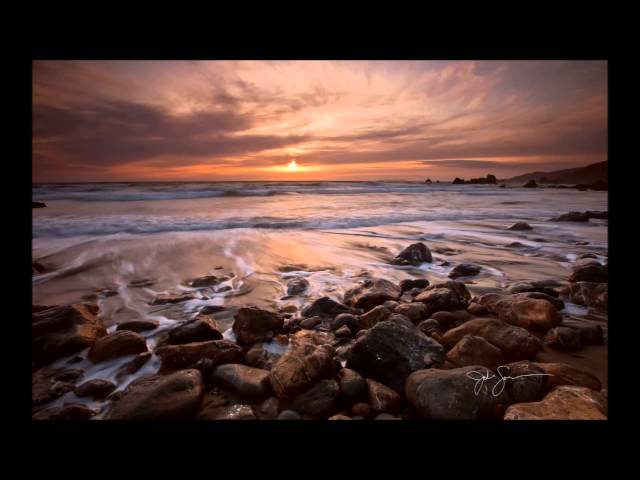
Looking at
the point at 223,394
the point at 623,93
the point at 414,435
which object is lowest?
the point at 223,394

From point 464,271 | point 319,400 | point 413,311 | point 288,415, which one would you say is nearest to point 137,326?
point 288,415

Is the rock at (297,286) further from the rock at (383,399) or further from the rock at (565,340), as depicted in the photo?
the rock at (565,340)

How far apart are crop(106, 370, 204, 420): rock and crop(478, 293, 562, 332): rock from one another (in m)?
2.79

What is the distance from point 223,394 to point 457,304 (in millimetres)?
2443

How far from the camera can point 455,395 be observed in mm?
1674

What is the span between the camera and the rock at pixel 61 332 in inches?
91.5

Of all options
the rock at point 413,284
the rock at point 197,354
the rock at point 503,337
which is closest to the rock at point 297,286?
the rock at point 413,284

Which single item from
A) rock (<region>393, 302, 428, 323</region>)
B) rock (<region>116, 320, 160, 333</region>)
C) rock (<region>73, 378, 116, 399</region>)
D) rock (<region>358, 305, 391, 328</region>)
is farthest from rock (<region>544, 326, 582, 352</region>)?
rock (<region>116, 320, 160, 333</region>)

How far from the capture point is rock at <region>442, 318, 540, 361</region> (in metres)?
2.23

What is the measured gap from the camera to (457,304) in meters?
3.08

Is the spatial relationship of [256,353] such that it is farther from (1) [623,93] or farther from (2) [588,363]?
(1) [623,93]
